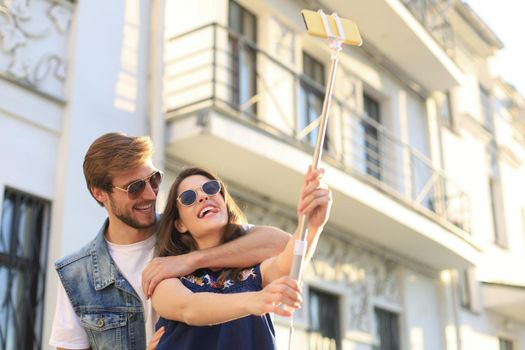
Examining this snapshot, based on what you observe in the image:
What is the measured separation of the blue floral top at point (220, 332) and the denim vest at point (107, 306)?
0.36 meters

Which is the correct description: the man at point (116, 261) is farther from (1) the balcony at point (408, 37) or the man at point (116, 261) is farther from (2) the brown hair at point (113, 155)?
(1) the balcony at point (408, 37)

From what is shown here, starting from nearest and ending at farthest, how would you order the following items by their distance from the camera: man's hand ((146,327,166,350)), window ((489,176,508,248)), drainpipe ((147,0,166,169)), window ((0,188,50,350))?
man's hand ((146,327,166,350)), window ((0,188,50,350)), drainpipe ((147,0,166,169)), window ((489,176,508,248))

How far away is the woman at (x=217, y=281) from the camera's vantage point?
3049 mm

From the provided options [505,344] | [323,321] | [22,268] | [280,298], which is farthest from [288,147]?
[505,344]

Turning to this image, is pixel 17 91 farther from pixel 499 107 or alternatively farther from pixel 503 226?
pixel 499 107

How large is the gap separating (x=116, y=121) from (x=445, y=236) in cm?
652

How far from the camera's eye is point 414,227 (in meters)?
13.2

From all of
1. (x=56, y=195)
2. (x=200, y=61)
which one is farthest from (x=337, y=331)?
(x=56, y=195)

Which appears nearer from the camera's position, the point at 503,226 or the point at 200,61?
the point at 200,61

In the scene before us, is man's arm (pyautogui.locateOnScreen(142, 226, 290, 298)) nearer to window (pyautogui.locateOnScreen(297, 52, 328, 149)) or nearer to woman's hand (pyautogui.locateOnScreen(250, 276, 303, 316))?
woman's hand (pyautogui.locateOnScreen(250, 276, 303, 316))

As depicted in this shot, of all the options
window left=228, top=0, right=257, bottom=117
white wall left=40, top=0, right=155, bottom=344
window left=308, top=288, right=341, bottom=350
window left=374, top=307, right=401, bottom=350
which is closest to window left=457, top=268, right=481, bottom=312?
window left=374, top=307, right=401, bottom=350

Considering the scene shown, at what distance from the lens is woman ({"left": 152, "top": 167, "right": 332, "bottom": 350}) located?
3.05m

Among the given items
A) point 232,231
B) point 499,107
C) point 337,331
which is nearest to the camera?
point 232,231

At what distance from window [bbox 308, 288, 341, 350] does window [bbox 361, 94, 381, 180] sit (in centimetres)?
210
